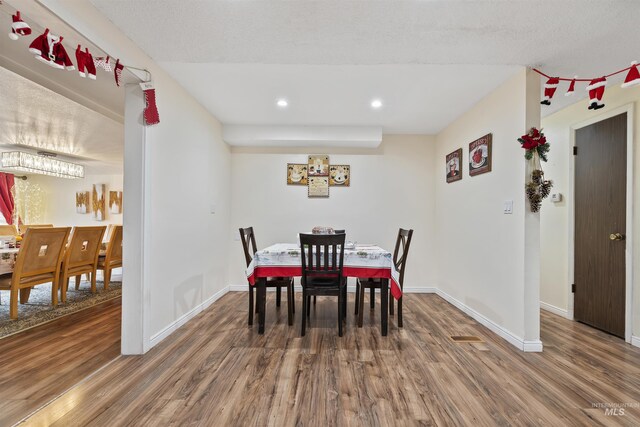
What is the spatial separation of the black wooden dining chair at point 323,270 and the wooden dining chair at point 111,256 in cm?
341

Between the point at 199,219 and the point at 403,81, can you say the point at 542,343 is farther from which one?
the point at 199,219

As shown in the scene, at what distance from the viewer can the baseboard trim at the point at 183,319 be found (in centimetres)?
242

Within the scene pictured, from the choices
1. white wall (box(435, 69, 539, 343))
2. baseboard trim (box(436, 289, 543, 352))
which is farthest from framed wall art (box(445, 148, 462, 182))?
baseboard trim (box(436, 289, 543, 352))

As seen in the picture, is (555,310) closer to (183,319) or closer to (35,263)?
(183,319)

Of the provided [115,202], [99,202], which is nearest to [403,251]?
[115,202]

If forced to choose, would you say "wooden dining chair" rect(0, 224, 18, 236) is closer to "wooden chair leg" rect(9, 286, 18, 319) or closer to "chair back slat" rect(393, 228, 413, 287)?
"wooden chair leg" rect(9, 286, 18, 319)

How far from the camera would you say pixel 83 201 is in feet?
21.7

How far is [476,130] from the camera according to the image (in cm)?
323

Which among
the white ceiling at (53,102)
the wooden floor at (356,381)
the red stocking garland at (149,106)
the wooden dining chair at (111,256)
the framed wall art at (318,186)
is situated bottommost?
the wooden floor at (356,381)

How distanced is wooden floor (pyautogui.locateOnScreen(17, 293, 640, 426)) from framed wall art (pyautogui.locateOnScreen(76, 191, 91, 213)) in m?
5.78

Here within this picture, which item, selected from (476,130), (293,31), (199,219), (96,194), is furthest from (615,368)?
(96,194)

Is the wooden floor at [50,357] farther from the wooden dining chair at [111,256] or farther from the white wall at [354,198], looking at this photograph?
the white wall at [354,198]

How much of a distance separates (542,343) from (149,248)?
3.51m

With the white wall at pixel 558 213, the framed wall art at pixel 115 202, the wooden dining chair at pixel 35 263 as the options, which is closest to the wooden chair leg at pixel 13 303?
the wooden dining chair at pixel 35 263
